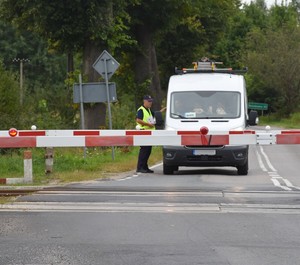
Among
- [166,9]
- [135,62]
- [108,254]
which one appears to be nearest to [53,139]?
[108,254]

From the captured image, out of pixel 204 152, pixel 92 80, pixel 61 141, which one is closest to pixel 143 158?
pixel 204 152

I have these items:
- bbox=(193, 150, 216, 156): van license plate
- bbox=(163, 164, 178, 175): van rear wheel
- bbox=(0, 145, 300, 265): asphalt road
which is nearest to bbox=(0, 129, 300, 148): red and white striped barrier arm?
bbox=(0, 145, 300, 265): asphalt road

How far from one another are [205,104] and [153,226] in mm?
9643

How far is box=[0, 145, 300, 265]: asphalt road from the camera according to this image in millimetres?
7699

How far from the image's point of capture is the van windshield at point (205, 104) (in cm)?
1861

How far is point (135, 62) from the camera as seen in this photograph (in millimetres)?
40969

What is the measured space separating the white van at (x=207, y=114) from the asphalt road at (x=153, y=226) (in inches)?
147

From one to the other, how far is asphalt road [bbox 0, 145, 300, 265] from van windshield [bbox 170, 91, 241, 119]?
15.0 feet

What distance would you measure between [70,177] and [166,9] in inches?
859

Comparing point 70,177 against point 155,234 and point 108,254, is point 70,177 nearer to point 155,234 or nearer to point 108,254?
point 155,234

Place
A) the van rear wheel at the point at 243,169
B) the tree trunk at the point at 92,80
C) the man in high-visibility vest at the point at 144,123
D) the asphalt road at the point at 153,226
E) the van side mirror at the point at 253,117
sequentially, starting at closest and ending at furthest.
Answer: the asphalt road at the point at 153,226 < the van rear wheel at the point at 243,169 < the van side mirror at the point at 253,117 < the man in high-visibility vest at the point at 144,123 < the tree trunk at the point at 92,80

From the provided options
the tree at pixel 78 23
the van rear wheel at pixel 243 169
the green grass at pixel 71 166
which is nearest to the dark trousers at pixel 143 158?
the green grass at pixel 71 166

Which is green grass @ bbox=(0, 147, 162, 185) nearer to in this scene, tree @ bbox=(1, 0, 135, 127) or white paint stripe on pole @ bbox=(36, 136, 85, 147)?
white paint stripe on pole @ bbox=(36, 136, 85, 147)

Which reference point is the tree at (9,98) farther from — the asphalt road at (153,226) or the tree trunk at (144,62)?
the asphalt road at (153,226)
